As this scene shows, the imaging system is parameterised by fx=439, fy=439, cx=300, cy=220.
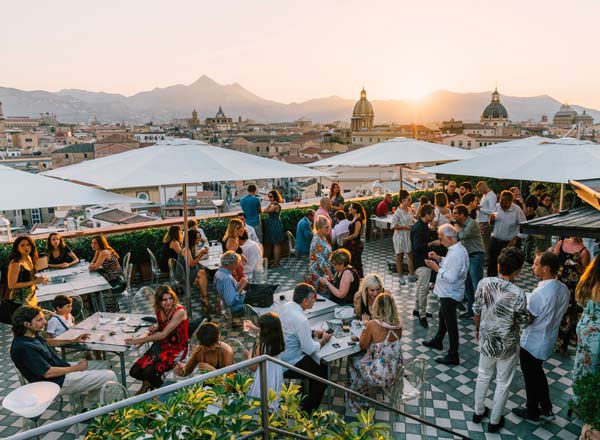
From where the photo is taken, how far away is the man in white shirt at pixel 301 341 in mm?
4062

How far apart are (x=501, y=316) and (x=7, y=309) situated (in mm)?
5724

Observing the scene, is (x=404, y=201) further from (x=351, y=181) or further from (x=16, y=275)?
(x=351, y=181)

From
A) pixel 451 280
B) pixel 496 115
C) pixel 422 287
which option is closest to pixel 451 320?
pixel 451 280

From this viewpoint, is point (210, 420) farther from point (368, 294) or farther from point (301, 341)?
point (368, 294)

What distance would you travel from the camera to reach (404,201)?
7887mm

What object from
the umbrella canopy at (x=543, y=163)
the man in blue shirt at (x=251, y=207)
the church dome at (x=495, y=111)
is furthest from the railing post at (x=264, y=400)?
the church dome at (x=495, y=111)

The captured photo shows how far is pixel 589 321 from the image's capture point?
348cm

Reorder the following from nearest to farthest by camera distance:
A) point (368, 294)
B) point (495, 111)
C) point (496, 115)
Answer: point (368, 294), point (496, 115), point (495, 111)

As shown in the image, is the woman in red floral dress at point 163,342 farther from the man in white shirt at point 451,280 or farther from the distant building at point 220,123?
the distant building at point 220,123

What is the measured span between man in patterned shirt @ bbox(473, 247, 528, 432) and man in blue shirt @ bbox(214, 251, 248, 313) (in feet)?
9.20

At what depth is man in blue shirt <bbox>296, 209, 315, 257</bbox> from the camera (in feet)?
27.0

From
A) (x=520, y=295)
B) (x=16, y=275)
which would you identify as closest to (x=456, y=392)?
(x=520, y=295)

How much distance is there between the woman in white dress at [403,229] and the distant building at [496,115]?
144 metres

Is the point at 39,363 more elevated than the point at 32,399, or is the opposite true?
the point at 39,363
